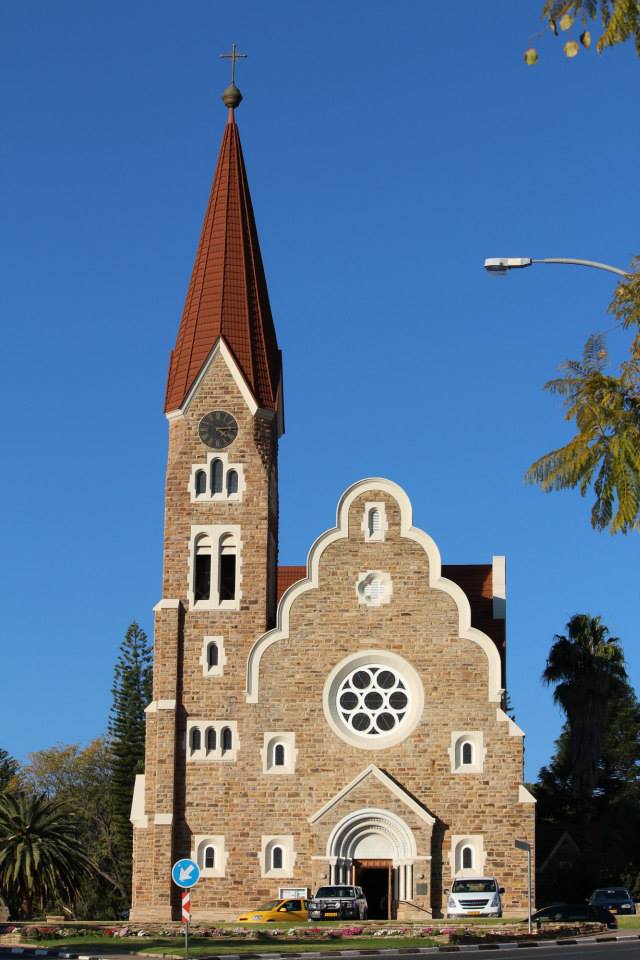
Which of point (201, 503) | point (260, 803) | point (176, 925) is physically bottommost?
point (176, 925)

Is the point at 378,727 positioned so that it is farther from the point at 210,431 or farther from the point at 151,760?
the point at 210,431

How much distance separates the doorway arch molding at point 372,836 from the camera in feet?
145

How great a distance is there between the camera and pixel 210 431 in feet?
159

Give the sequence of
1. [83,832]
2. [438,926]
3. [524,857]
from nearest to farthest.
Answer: [438,926] → [524,857] → [83,832]

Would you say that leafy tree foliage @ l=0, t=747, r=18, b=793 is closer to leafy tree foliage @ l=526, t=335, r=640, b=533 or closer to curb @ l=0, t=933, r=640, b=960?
curb @ l=0, t=933, r=640, b=960

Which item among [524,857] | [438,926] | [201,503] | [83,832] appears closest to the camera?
[438,926]

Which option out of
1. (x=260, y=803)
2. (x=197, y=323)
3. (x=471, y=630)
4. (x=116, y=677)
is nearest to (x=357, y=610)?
(x=471, y=630)

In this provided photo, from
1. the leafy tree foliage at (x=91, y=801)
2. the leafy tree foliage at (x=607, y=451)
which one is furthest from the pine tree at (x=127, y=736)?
the leafy tree foliage at (x=607, y=451)

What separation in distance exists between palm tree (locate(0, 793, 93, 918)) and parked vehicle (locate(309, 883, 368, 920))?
8847 millimetres

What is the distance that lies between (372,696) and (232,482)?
27.1 ft

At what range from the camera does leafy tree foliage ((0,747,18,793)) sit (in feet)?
→ 285

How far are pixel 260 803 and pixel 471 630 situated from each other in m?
8.34

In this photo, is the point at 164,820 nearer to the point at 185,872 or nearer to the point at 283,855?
the point at 283,855

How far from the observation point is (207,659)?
46.6 meters
